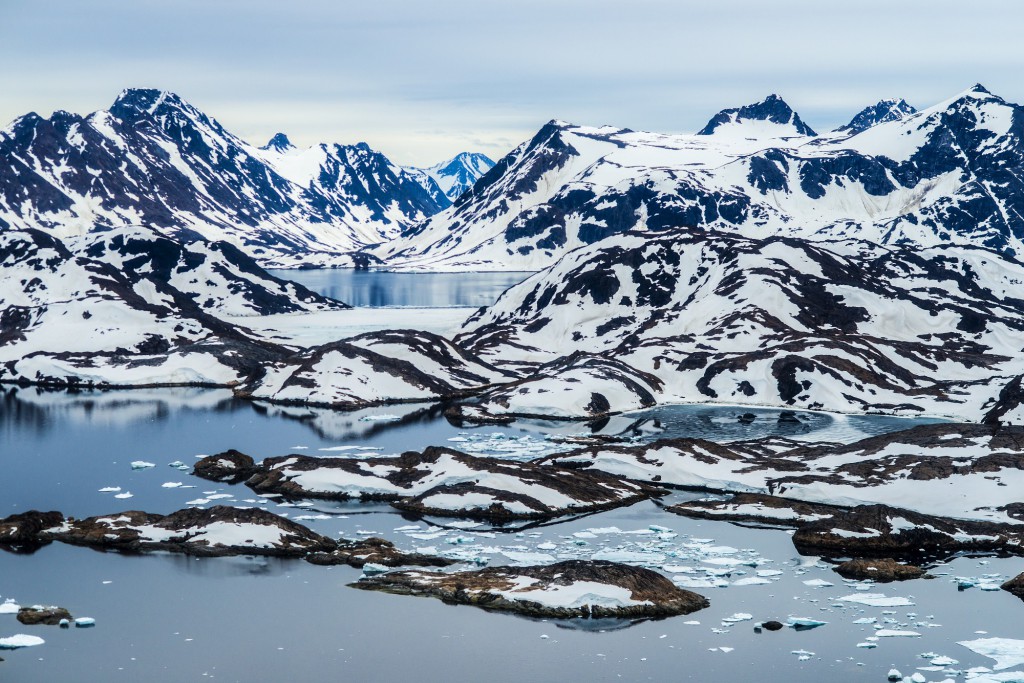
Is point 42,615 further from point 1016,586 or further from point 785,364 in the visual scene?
point 785,364

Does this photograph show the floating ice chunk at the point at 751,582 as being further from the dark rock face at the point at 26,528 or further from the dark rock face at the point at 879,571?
the dark rock face at the point at 26,528

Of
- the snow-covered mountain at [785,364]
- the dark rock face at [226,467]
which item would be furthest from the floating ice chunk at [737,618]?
the snow-covered mountain at [785,364]

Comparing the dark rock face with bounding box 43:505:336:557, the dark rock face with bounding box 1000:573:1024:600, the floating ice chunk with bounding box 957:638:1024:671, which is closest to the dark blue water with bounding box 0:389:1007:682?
the floating ice chunk with bounding box 957:638:1024:671

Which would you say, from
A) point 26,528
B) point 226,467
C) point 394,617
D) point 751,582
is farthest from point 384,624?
point 226,467

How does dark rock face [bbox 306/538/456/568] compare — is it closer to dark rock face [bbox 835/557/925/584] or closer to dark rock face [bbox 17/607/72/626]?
dark rock face [bbox 17/607/72/626]

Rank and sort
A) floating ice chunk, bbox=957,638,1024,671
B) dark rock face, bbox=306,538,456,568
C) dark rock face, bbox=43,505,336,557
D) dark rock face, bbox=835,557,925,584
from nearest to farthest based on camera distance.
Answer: floating ice chunk, bbox=957,638,1024,671, dark rock face, bbox=835,557,925,584, dark rock face, bbox=306,538,456,568, dark rock face, bbox=43,505,336,557

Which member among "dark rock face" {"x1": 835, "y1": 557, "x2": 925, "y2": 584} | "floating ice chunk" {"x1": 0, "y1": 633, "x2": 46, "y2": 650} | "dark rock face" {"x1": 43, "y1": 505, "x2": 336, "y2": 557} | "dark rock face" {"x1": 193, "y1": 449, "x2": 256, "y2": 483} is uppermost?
"dark rock face" {"x1": 193, "y1": 449, "x2": 256, "y2": 483}

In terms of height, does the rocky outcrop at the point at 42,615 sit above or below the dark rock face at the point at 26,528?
below
